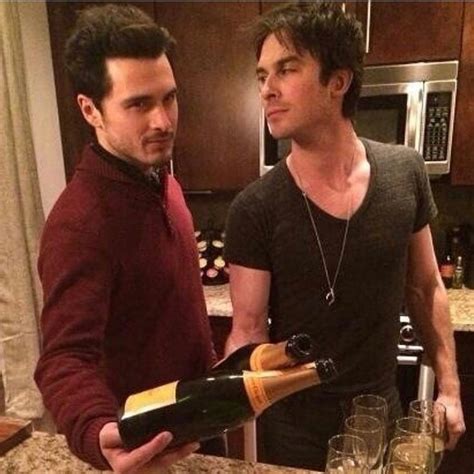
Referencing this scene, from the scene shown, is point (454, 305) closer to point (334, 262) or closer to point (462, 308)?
point (462, 308)

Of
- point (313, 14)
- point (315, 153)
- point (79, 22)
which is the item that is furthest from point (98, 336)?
point (313, 14)

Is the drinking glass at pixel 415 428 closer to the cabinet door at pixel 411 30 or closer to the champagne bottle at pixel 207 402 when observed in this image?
the champagne bottle at pixel 207 402

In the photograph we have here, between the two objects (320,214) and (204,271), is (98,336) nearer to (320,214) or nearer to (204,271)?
(320,214)

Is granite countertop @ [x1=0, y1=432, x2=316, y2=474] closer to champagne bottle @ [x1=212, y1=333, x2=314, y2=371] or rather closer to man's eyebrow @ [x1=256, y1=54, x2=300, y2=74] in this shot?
champagne bottle @ [x1=212, y1=333, x2=314, y2=371]

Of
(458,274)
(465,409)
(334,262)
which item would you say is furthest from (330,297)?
(458,274)

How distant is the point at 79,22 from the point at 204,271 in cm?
155

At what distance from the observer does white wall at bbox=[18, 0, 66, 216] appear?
216 centimetres

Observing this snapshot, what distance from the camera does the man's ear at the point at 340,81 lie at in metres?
1.20

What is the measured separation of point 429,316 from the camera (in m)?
1.31

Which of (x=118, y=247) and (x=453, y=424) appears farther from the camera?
(x=453, y=424)

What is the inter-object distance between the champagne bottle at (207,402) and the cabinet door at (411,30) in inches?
60.1

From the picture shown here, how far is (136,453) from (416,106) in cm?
164

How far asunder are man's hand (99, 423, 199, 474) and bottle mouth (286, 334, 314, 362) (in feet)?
0.63

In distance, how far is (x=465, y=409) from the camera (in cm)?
187
